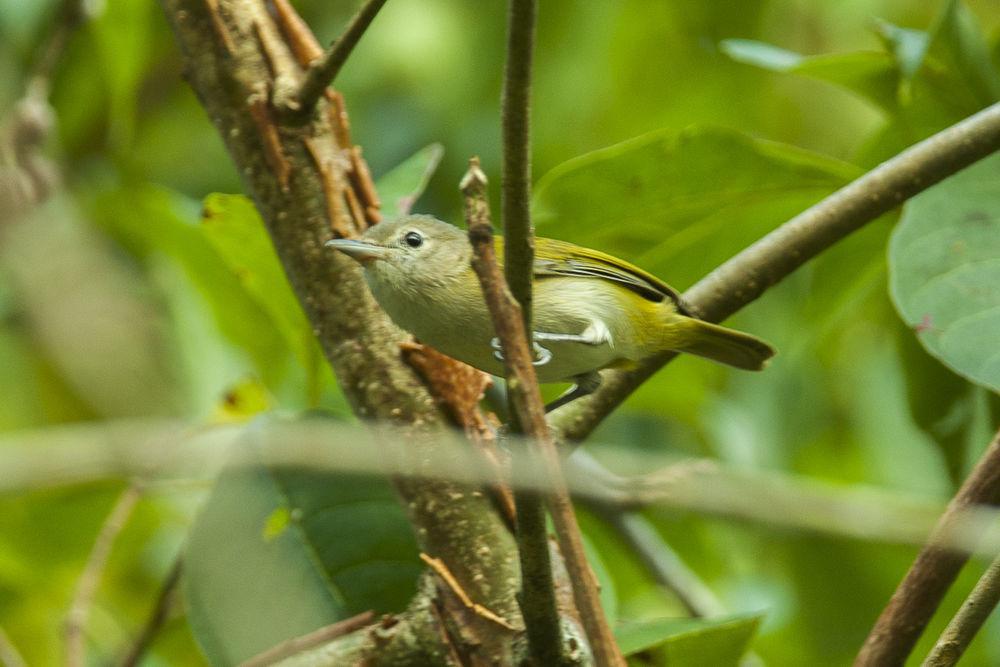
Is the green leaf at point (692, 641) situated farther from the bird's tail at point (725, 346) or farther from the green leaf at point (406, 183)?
the green leaf at point (406, 183)

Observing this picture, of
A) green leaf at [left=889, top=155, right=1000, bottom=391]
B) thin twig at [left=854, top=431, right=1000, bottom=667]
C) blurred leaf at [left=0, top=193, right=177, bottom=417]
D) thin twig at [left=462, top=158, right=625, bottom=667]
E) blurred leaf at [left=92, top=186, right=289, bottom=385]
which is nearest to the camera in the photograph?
thin twig at [left=462, top=158, right=625, bottom=667]

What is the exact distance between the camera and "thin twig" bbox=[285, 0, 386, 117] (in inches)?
78.0

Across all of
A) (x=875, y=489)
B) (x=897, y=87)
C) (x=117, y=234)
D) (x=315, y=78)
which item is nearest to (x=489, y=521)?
(x=315, y=78)

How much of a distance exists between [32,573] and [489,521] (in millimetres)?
2196

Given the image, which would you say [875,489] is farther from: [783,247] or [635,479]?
[783,247]

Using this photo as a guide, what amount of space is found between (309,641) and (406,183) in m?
1.15

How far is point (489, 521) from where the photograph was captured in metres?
2.12

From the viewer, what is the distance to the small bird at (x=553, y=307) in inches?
90.1

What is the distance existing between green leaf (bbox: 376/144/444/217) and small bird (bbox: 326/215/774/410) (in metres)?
0.09

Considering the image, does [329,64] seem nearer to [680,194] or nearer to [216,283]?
[680,194]

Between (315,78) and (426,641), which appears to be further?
(315,78)

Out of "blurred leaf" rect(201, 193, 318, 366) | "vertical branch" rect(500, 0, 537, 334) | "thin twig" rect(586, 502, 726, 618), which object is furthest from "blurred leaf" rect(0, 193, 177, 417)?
"vertical branch" rect(500, 0, 537, 334)

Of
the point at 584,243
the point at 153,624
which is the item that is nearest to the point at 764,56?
the point at 584,243

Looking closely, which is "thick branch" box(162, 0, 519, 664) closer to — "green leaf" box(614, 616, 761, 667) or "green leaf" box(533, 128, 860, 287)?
"green leaf" box(614, 616, 761, 667)
